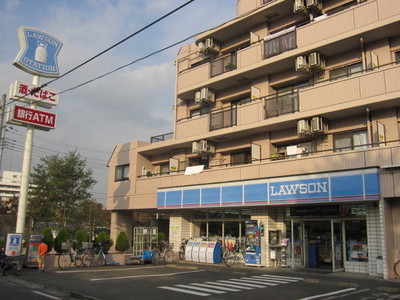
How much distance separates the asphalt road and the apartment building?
209cm

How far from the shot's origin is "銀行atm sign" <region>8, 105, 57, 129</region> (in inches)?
741

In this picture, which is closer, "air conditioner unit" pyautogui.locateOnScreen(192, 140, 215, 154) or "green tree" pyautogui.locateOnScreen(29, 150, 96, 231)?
"air conditioner unit" pyautogui.locateOnScreen(192, 140, 215, 154)

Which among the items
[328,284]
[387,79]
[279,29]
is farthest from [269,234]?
[279,29]

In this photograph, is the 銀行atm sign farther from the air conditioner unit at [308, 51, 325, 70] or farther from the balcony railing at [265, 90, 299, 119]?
the air conditioner unit at [308, 51, 325, 70]

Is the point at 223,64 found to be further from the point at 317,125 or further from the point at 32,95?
the point at 32,95

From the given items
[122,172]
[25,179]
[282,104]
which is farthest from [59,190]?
[282,104]

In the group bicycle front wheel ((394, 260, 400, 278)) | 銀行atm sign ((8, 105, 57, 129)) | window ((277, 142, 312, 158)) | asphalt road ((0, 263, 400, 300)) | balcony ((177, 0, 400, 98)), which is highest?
balcony ((177, 0, 400, 98))

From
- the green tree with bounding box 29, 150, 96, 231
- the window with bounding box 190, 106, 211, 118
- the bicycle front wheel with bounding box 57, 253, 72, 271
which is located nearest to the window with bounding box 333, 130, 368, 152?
the window with bounding box 190, 106, 211, 118

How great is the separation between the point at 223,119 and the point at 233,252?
749cm

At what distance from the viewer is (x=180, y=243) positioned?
74.3 feet

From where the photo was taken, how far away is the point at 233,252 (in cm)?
1973

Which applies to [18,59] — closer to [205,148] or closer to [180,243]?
[205,148]

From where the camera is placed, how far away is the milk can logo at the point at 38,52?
19516mm

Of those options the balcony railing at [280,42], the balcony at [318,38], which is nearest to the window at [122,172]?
the balcony at [318,38]
